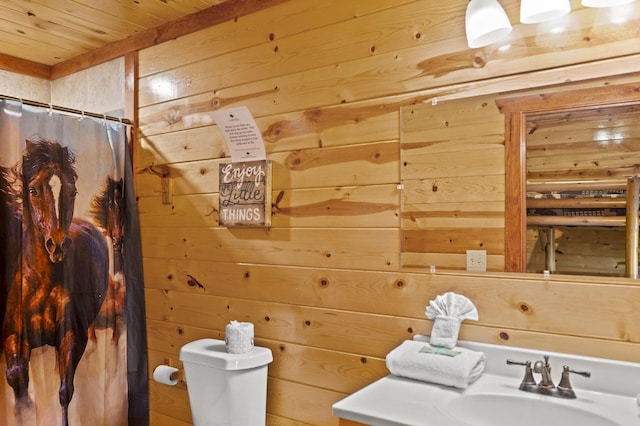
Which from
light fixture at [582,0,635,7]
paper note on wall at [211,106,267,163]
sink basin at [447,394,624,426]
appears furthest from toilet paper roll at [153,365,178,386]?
light fixture at [582,0,635,7]

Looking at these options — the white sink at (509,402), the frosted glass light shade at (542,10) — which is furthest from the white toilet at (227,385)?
the frosted glass light shade at (542,10)

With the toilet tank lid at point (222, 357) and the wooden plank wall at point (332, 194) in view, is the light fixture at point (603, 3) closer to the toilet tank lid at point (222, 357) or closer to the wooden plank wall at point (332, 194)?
the wooden plank wall at point (332, 194)

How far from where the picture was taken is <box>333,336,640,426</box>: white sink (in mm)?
1235

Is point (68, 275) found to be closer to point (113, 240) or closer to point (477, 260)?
point (113, 240)

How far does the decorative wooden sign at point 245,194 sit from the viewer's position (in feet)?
6.85

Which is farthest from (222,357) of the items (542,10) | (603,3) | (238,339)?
(603,3)

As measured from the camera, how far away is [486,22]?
1481 mm

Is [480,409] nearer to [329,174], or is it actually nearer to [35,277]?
[329,174]

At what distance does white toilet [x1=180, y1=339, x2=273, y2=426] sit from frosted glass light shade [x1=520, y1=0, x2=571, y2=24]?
1.46 m

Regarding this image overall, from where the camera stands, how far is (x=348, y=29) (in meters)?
1.89

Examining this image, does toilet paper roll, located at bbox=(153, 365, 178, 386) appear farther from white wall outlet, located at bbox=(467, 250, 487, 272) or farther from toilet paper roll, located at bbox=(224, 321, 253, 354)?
white wall outlet, located at bbox=(467, 250, 487, 272)

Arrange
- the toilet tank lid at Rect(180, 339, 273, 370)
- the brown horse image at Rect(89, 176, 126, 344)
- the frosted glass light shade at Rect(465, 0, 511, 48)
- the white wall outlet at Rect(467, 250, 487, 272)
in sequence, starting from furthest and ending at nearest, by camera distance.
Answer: the brown horse image at Rect(89, 176, 126, 344)
the toilet tank lid at Rect(180, 339, 273, 370)
the white wall outlet at Rect(467, 250, 487, 272)
the frosted glass light shade at Rect(465, 0, 511, 48)

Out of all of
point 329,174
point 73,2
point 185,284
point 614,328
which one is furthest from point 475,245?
point 73,2

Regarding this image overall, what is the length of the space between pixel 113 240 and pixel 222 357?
89 centimetres
